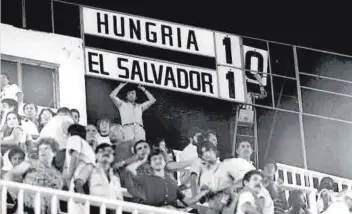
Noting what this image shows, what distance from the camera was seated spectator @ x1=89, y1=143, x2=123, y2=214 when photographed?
6.18m

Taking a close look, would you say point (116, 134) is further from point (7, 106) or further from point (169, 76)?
point (7, 106)

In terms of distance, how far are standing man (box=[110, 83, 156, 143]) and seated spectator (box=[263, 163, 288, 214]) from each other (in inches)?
26.2

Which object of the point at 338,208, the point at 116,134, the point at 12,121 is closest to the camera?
the point at 12,121

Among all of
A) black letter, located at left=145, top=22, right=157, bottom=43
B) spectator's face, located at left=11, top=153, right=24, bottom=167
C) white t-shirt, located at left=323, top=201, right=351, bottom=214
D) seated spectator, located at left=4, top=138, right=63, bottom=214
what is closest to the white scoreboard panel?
black letter, located at left=145, top=22, right=157, bottom=43

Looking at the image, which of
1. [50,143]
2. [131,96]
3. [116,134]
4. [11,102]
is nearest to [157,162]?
[116,134]

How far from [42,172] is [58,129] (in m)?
0.25

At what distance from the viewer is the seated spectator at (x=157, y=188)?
6.27 metres

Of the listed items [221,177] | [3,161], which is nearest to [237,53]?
[221,177]

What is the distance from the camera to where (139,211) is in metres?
6.17

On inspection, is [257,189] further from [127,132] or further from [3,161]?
[3,161]

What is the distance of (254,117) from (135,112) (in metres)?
0.64

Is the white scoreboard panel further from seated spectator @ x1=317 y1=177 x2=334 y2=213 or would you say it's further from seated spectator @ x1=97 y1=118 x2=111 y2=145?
seated spectator @ x1=317 y1=177 x2=334 y2=213

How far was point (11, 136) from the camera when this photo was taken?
20.0 ft

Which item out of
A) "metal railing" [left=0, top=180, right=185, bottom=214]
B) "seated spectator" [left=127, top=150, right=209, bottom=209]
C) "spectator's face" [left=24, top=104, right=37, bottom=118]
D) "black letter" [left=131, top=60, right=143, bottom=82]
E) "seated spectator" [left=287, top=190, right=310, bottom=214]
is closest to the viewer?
"metal railing" [left=0, top=180, right=185, bottom=214]
